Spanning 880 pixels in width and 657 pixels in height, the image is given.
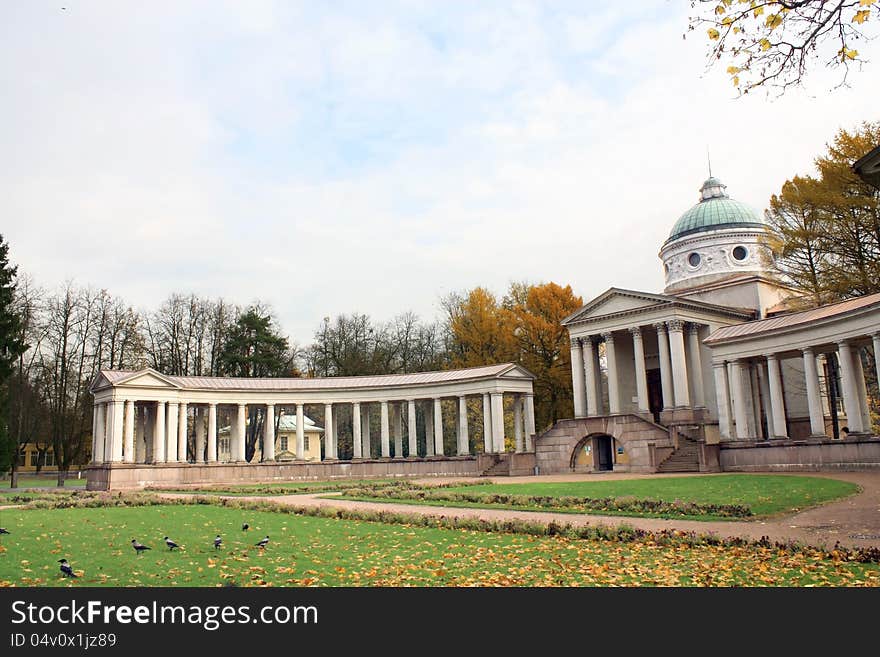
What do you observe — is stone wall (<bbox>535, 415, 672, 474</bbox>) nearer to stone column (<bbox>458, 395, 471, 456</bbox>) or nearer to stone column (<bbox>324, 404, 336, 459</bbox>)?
stone column (<bbox>458, 395, 471, 456</bbox>)

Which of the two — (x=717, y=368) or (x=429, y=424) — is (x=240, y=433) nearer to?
(x=429, y=424)

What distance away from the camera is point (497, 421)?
198ft

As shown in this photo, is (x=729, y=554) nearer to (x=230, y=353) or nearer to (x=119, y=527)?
(x=119, y=527)

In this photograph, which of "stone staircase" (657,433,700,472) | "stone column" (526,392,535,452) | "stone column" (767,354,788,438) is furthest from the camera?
"stone column" (526,392,535,452)

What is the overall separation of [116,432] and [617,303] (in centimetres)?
3865

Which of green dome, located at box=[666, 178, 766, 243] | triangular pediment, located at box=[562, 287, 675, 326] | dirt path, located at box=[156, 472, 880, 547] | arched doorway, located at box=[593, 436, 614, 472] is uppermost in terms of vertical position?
green dome, located at box=[666, 178, 766, 243]

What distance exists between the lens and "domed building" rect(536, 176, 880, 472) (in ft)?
132

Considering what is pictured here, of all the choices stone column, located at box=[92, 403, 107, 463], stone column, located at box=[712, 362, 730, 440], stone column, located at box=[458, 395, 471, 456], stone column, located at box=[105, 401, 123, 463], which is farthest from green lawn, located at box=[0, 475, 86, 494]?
stone column, located at box=[712, 362, 730, 440]

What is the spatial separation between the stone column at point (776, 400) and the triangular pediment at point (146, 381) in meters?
42.2

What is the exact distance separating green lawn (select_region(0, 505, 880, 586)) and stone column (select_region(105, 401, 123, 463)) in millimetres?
37881

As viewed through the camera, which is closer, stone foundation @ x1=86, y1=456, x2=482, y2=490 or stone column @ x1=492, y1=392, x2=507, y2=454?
stone foundation @ x1=86, y1=456, x2=482, y2=490

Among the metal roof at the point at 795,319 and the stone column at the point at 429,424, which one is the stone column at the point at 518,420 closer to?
the stone column at the point at 429,424

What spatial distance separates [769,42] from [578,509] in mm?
14654
